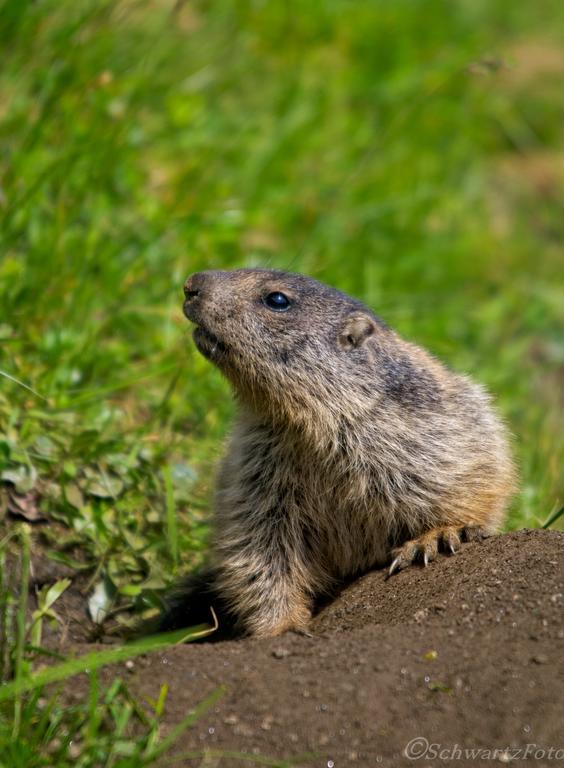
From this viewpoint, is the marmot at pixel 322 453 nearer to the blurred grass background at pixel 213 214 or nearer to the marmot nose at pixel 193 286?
the marmot nose at pixel 193 286

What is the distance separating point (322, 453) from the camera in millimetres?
4582

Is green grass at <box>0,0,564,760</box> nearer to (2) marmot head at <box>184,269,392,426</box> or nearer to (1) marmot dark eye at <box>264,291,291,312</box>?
(2) marmot head at <box>184,269,392,426</box>

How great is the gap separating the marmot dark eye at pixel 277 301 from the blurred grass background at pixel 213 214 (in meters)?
0.98

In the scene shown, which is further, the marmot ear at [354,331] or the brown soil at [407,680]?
the marmot ear at [354,331]

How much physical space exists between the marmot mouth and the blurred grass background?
0.79 meters

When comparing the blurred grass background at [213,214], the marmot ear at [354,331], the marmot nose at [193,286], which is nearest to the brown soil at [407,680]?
the marmot ear at [354,331]

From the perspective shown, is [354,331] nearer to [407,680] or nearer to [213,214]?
[407,680]

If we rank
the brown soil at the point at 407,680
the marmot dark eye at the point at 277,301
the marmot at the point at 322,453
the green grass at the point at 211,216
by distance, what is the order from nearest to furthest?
the brown soil at the point at 407,680 < the marmot at the point at 322,453 < the marmot dark eye at the point at 277,301 < the green grass at the point at 211,216

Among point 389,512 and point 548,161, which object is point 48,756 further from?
point 548,161

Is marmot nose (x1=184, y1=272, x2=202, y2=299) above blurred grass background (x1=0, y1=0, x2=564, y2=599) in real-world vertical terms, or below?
above

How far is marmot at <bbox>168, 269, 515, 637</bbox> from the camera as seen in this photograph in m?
4.55

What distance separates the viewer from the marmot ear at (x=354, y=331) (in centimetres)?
473

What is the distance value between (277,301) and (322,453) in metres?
0.70

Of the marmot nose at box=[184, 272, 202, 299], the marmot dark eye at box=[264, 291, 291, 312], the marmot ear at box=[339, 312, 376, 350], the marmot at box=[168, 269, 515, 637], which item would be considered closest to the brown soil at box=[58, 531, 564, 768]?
the marmot at box=[168, 269, 515, 637]
